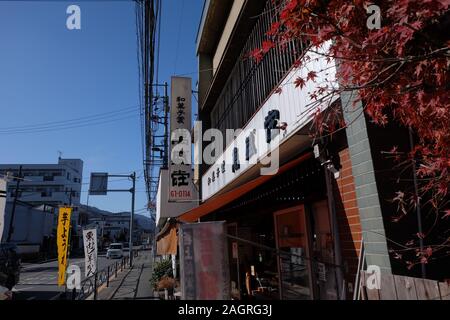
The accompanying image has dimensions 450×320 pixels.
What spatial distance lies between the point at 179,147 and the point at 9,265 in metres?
11.3

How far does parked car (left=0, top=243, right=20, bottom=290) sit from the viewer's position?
15.4 meters

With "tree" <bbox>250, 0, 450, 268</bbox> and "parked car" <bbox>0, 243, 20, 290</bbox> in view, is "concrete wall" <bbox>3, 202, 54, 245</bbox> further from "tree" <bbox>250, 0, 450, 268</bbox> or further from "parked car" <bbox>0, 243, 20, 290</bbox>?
"tree" <bbox>250, 0, 450, 268</bbox>

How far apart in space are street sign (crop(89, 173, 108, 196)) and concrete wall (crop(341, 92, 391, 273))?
26187 mm

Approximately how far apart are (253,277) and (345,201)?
714 centimetres

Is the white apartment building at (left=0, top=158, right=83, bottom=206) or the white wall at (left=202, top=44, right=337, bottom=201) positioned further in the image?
the white apartment building at (left=0, top=158, right=83, bottom=206)

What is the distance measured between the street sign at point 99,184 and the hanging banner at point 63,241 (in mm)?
12316

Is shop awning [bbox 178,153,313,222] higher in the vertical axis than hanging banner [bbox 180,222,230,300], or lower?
higher

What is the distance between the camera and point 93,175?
27.4 metres

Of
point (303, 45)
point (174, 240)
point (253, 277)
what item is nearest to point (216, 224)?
point (303, 45)

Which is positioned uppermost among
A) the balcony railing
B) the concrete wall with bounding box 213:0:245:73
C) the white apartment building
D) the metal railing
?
the white apartment building

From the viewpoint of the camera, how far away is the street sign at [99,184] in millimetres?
27156

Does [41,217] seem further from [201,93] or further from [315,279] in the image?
[315,279]

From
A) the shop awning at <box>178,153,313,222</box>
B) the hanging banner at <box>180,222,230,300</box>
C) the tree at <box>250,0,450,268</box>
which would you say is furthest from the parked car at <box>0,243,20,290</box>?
the tree at <box>250,0,450,268</box>
